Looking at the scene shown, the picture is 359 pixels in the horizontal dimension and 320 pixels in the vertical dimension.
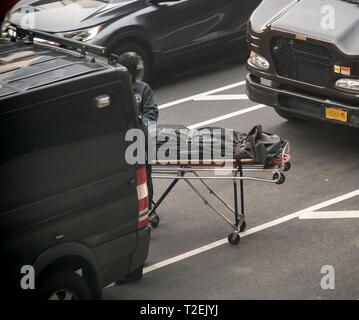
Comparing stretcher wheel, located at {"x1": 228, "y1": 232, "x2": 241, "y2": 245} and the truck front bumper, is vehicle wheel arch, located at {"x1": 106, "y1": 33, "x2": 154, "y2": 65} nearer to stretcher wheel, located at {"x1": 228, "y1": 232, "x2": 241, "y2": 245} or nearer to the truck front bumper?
the truck front bumper

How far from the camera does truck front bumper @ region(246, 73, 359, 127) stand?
9.53 metres

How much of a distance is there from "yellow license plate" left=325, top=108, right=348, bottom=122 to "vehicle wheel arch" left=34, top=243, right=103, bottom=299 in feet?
A: 13.3

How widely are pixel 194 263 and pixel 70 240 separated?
181 centimetres

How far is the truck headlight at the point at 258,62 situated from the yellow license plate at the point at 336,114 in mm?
1006

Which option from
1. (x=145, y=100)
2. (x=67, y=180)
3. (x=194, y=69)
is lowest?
(x=194, y=69)

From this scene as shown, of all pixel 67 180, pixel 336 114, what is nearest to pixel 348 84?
pixel 336 114

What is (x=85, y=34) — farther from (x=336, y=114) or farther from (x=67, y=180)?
(x=67, y=180)

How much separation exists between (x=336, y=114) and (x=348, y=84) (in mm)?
387

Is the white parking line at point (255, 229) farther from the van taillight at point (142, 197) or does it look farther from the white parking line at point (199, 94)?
the white parking line at point (199, 94)

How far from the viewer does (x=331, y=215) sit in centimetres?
864

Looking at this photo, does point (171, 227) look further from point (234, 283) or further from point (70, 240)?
point (70, 240)

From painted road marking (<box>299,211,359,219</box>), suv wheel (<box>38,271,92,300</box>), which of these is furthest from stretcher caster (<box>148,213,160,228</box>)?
suv wheel (<box>38,271,92,300</box>)

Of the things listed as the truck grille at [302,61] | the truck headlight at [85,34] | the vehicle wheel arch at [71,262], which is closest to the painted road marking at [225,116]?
the truck grille at [302,61]
